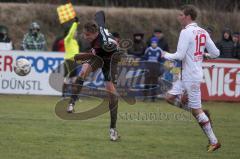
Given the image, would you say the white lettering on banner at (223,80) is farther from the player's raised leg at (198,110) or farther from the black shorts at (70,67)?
the player's raised leg at (198,110)

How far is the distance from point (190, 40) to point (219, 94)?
11.1m

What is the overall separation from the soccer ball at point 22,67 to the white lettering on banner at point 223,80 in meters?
5.49

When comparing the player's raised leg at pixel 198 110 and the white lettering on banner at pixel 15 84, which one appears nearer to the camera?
the player's raised leg at pixel 198 110

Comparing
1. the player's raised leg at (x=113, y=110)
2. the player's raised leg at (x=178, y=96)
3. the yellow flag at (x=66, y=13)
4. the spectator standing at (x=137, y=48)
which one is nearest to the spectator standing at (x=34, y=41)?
the yellow flag at (x=66, y=13)

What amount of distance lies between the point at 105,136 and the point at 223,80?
9806 millimetres

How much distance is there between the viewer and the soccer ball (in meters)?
21.4

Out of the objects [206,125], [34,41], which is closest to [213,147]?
[206,125]

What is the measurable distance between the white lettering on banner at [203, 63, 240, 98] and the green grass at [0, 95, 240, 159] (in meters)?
3.30

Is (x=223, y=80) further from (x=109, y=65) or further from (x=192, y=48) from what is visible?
(x=192, y=48)

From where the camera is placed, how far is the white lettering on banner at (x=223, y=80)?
22406 mm

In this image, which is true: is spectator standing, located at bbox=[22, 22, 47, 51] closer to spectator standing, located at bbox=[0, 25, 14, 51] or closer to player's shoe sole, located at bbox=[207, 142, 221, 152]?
spectator standing, located at bbox=[0, 25, 14, 51]

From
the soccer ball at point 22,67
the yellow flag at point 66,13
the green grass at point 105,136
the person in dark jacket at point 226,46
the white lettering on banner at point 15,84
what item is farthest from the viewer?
the yellow flag at point 66,13

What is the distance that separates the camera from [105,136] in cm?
1332

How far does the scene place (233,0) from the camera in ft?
124
